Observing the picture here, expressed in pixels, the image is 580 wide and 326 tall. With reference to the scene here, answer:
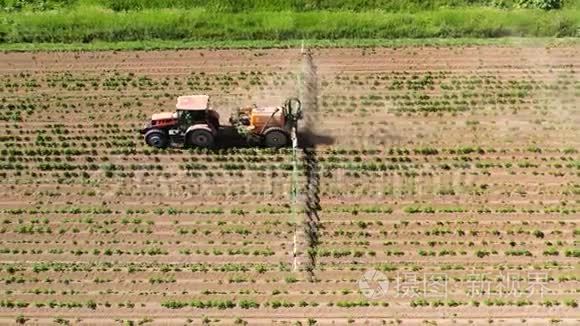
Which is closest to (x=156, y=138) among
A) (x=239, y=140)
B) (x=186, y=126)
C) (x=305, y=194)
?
(x=186, y=126)

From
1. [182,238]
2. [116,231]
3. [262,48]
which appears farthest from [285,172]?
[262,48]

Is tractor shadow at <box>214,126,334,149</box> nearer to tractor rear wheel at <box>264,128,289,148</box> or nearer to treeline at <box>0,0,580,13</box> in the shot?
tractor rear wheel at <box>264,128,289,148</box>

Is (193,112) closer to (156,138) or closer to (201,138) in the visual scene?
(201,138)

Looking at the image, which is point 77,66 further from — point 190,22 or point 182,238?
point 182,238

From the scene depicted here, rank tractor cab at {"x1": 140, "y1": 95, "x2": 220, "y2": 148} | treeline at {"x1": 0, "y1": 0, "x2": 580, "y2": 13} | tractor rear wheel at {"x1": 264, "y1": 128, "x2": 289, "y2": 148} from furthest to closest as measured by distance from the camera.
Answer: treeline at {"x1": 0, "y1": 0, "x2": 580, "y2": 13}
tractor rear wheel at {"x1": 264, "y1": 128, "x2": 289, "y2": 148}
tractor cab at {"x1": 140, "y1": 95, "x2": 220, "y2": 148}

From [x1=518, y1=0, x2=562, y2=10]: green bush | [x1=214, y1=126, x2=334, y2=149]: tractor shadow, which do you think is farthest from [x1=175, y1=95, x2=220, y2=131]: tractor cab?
[x1=518, y1=0, x2=562, y2=10]: green bush
